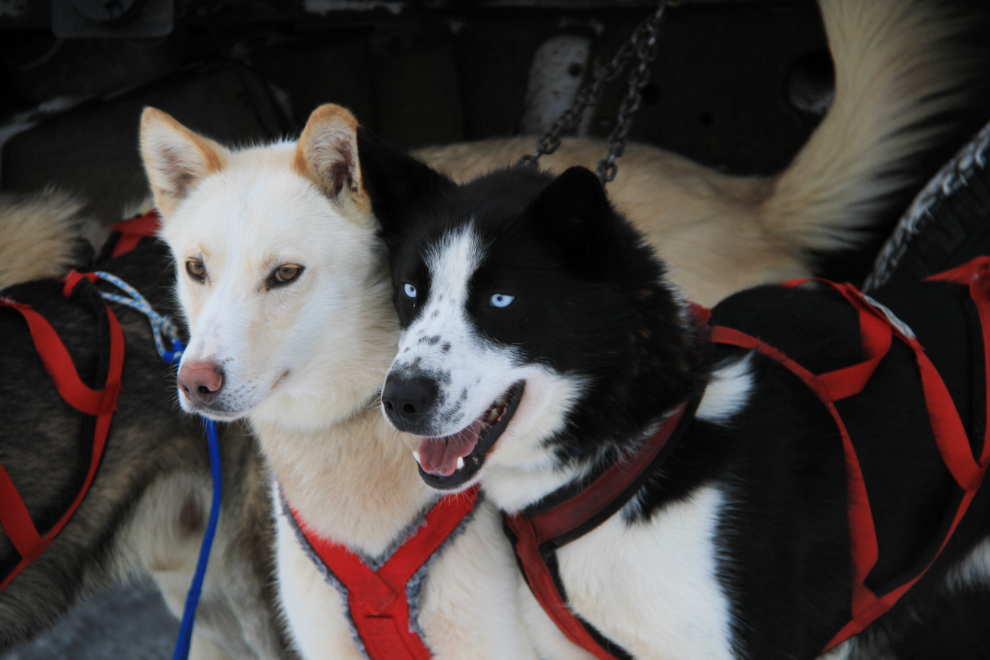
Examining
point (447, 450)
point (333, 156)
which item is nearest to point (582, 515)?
point (447, 450)

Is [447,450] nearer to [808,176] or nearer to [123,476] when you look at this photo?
[123,476]

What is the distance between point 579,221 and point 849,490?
0.67 metres

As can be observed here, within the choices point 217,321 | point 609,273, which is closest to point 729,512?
point 609,273

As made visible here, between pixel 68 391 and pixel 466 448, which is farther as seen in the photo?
pixel 68 391

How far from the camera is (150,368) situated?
6.37 feet

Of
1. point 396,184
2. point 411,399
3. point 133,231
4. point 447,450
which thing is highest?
point 396,184

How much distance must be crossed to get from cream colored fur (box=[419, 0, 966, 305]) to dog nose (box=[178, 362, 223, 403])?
1224 millimetres

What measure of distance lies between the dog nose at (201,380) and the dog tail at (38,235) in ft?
4.18

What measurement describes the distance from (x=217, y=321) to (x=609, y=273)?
2.17 ft

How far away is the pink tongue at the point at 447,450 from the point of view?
4.07 feet

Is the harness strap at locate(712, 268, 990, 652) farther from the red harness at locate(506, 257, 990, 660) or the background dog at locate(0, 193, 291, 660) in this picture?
the background dog at locate(0, 193, 291, 660)

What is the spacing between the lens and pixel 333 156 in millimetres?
1423

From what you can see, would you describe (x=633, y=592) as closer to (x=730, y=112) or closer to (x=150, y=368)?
(x=150, y=368)

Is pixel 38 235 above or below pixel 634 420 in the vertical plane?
below
